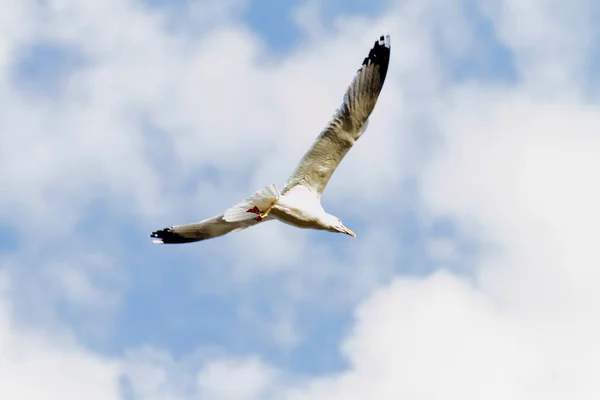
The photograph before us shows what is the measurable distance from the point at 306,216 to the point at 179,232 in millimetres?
1704

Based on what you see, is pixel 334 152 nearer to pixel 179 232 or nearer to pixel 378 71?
pixel 378 71

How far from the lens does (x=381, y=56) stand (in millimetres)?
13344

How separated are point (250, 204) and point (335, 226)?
190cm

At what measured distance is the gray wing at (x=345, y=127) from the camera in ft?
42.6

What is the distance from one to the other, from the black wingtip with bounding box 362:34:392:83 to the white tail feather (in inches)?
93.3

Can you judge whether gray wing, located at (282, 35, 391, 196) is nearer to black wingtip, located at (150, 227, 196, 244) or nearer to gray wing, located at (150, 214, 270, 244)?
gray wing, located at (150, 214, 270, 244)

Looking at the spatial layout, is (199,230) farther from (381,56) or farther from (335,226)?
(381,56)

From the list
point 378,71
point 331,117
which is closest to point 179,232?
point 331,117

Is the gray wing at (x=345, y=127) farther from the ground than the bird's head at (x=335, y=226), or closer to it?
farther from the ground

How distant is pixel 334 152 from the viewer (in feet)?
43.0

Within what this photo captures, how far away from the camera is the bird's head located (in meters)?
13.4

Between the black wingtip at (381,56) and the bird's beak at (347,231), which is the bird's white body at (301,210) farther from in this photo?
the black wingtip at (381,56)

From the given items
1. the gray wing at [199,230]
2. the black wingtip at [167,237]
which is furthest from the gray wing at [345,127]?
the black wingtip at [167,237]

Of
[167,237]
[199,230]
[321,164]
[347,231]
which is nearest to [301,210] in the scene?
[321,164]
